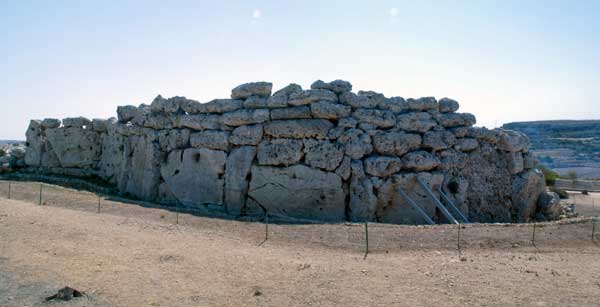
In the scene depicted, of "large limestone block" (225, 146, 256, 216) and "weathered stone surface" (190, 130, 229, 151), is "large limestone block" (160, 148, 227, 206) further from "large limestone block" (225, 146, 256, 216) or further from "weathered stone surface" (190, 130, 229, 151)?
"large limestone block" (225, 146, 256, 216)

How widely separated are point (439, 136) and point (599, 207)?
984cm

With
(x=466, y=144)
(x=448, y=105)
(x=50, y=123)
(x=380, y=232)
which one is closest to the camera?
(x=380, y=232)

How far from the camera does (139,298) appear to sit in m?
6.38

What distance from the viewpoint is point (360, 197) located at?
1455cm

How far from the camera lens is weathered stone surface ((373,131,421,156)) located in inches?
595

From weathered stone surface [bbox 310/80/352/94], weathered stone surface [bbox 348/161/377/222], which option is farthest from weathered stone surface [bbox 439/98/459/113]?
weathered stone surface [bbox 348/161/377/222]

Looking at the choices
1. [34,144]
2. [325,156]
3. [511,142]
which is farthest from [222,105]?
[34,144]

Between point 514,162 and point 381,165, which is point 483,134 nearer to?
point 514,162

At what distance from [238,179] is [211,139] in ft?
5.82

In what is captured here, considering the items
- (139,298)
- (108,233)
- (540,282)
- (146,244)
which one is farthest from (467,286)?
(108,233)

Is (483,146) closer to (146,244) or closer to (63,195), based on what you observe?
(146,244)

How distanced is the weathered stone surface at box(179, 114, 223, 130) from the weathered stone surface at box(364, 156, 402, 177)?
17.3 feet

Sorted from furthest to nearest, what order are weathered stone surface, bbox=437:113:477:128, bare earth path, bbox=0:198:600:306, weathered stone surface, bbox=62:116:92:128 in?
weathered stone surface, bbox=62:116:92:128 → weathered stone surface, bbox=437:113:477:128 → bare earth path, bbox=0:198:600:306

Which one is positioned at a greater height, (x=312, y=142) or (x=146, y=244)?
(x=312, y=142)
